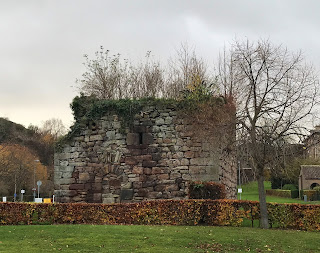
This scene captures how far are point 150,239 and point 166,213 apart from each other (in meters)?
3.40

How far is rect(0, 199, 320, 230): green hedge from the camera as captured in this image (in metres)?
13.6

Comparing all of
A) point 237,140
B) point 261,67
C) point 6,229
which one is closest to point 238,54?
point 261,67

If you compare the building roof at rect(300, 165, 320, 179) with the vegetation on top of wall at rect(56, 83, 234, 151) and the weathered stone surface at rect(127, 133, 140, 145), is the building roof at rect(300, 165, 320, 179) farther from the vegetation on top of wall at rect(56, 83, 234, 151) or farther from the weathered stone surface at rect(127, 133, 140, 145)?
the weathered stone surface at rect(127, 133, 140, 145)

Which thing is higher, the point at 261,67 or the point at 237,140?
the point at 261,67

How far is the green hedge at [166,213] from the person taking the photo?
13609 mm

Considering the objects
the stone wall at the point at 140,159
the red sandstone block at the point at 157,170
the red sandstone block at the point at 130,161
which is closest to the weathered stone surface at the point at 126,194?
the stone wall at the point at 140,159

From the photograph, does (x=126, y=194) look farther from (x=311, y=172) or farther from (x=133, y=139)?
(x=311, y=172)

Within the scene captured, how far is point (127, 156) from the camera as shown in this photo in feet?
55.0

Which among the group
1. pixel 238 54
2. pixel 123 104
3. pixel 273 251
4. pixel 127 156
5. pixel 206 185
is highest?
pixel 238 54

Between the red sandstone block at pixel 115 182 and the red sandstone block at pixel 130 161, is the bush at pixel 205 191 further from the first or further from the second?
the red sandstone block at pixel 115 182

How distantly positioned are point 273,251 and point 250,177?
5932mm

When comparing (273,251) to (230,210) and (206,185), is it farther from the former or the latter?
(206,185)

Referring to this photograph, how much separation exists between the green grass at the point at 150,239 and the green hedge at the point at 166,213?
43.8 inches

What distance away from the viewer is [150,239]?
34.7ft
